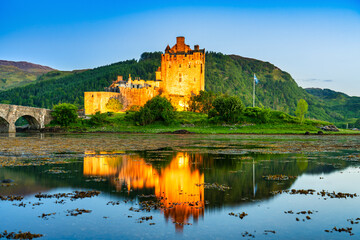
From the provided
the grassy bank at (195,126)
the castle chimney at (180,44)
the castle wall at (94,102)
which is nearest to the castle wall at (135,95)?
the castle wall at (94,102)

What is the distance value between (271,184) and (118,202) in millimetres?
7177

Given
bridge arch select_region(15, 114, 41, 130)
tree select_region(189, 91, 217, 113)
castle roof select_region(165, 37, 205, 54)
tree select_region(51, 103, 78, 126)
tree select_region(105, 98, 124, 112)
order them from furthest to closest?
castle roof select_region(165, 37, 205, 54) < tree select_region(189, 91, 217, 113) < tree select_region(105, 98, 124, 112) < tree select_region(51, 103, 78, 126) < bridge arch select_region(15, 114, 41, 130)

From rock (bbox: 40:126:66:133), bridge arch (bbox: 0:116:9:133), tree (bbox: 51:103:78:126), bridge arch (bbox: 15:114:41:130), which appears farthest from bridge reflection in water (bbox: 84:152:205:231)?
bridge arch (bbox: 15:114:41:130)

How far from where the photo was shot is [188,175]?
17.7m

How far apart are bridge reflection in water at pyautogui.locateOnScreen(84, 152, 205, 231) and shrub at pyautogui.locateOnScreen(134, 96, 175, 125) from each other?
181 feet

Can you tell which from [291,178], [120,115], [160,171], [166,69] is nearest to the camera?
[291,178]

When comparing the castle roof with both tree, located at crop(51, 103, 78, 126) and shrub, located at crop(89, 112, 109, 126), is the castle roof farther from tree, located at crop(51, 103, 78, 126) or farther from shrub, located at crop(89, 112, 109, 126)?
tree, located at crop(51, 103, 78, 126)

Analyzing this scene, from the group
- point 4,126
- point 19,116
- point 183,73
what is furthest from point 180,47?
point 4,126

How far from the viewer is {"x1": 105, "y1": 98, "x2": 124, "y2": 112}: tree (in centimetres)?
9600

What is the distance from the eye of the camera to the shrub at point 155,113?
7938 centimetres

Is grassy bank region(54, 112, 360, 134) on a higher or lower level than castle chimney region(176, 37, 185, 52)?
lower

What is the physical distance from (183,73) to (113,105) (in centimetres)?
3314

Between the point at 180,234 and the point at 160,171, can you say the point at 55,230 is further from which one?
the point at 160,171

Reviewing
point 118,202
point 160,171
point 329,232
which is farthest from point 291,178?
point 118,202
